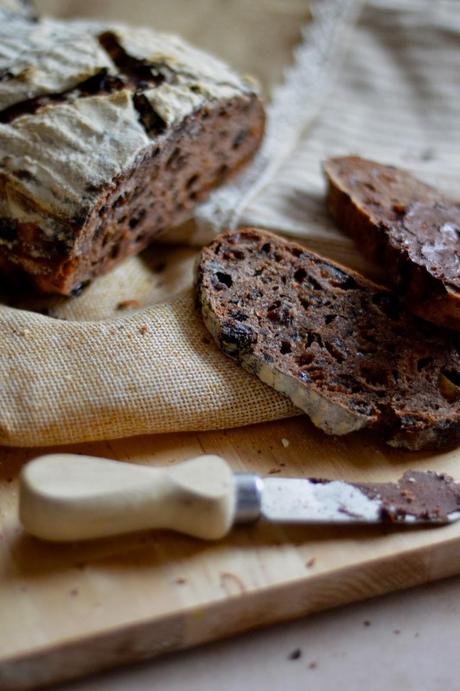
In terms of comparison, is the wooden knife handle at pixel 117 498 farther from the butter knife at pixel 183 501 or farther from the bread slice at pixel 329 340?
the bread slice at pixel 329 340

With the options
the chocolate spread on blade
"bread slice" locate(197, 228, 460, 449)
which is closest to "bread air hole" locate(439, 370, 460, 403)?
"bread slice" locate(197, 228, 460, 449)

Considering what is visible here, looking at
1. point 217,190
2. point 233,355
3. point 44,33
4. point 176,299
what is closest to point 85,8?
point 44,33

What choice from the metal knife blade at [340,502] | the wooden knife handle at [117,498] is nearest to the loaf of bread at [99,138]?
the wooden knife handle at [117,498]

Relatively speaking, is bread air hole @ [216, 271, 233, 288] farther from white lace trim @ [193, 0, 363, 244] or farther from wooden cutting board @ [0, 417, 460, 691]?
wooden cutting board @ [0, 417, 460, 691]

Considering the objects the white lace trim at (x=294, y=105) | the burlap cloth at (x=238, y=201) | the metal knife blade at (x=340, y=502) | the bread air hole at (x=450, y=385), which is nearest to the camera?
the metal knife blade at (x=340, y=502)

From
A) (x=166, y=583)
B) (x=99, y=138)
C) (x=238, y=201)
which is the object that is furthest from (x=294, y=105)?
(x=166, y=583)

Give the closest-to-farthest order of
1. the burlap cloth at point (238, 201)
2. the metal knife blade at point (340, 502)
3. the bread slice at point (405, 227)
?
→ the metal knife blade at point (340, 502)
the burlap cloth at point (238, 201)
the bread slice at point (405, 227)

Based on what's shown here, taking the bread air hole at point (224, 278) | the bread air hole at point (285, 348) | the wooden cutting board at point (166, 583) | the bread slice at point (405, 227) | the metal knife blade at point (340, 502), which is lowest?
the wooden cutting board at point (166, 583)
